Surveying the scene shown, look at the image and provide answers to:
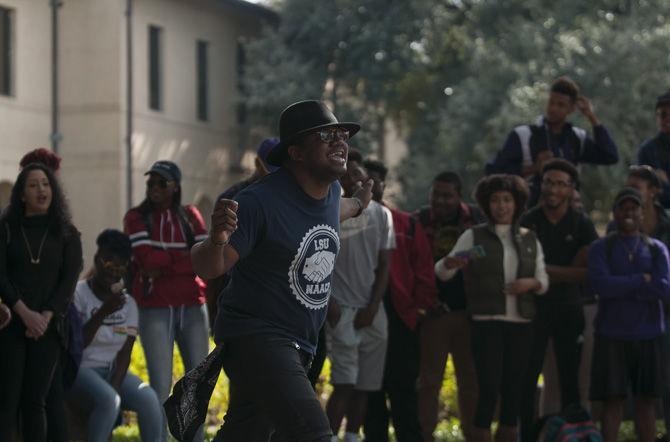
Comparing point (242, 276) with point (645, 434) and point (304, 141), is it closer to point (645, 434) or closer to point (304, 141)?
point (304, 141)

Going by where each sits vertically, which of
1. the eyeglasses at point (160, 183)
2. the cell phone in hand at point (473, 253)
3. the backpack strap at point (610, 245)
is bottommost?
the cell phone in hand at point (473, 253)

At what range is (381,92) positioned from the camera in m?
37.2

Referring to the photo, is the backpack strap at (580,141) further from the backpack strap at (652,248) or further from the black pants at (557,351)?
the black pants at (557,351)

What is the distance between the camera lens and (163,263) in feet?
32.0

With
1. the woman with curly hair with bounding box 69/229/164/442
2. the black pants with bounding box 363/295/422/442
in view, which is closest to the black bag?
the woman with curly hair with bounding box 69/229/164/442

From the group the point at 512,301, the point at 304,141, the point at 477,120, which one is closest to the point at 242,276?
the point at 304,141

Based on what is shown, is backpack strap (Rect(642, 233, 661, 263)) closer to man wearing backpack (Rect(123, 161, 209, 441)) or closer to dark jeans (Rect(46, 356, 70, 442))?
man wearing backpack (Rect(123, 161, 209, 441))

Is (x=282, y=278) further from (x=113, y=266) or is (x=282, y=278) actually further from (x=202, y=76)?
(x=202, y=76)

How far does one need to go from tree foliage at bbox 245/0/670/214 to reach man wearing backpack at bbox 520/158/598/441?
19.4 meters

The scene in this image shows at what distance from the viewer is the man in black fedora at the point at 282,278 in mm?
6570

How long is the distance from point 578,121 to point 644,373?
19.8m

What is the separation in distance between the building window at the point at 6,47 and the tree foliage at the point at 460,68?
7.85m

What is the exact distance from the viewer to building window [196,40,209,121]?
118ft

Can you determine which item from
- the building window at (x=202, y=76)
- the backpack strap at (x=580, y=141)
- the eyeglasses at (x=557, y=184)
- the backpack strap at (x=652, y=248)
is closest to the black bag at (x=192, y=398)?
the eyeglasses at (x=557, y=184)
